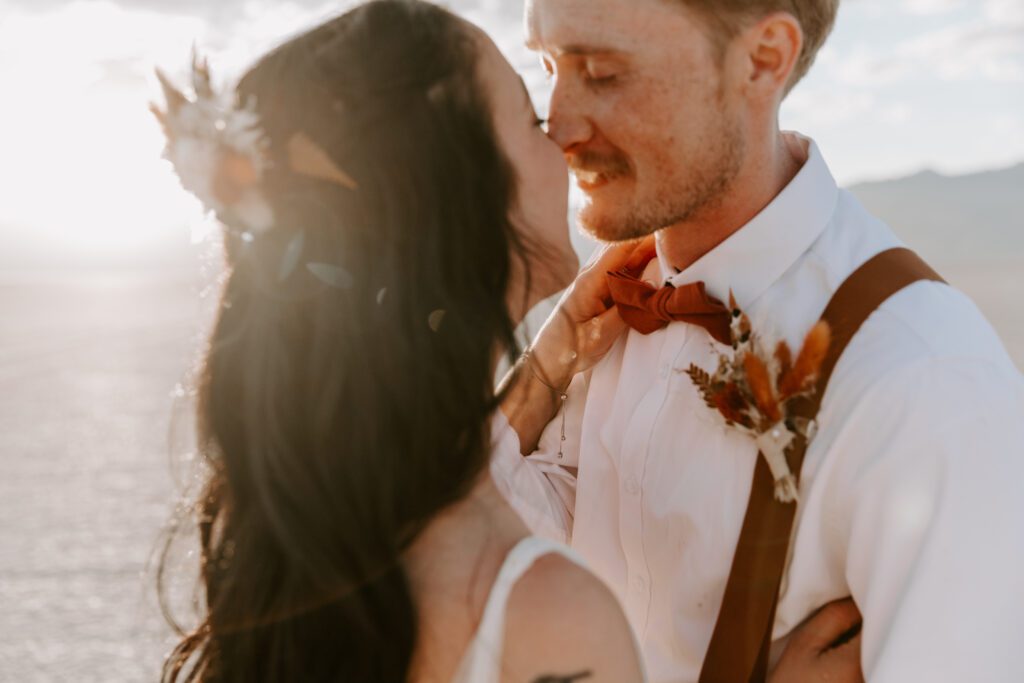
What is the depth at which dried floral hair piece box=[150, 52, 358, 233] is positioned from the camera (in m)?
1.68

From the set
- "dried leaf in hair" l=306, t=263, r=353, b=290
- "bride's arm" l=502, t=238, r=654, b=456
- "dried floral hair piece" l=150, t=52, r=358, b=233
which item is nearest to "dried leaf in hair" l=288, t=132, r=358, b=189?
"dried floral hair piece" l=150, t=52, r=358, b=233

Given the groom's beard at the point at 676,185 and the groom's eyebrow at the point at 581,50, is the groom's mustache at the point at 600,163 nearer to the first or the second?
the groom's beard at the point at 676,185

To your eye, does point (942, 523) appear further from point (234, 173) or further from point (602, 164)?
point (234, 173)

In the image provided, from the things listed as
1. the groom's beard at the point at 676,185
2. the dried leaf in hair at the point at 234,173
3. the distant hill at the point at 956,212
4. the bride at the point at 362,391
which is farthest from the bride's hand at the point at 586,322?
the distant hill at the point at 956,212

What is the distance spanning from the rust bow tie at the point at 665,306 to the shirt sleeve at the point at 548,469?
0.33 m

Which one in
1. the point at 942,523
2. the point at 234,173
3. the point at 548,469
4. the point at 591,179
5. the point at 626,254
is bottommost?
the point at 548,469

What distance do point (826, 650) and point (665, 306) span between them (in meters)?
0.88

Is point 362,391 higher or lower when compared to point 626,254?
higher

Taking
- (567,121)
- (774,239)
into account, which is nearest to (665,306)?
(774,239)

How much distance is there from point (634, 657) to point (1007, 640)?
89 cm

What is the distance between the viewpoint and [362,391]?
1706 mm

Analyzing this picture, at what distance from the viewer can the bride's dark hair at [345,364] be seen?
66.2 inches

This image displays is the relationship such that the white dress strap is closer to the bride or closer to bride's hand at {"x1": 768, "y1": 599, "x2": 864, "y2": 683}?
the bride

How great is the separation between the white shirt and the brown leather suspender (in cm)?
3
